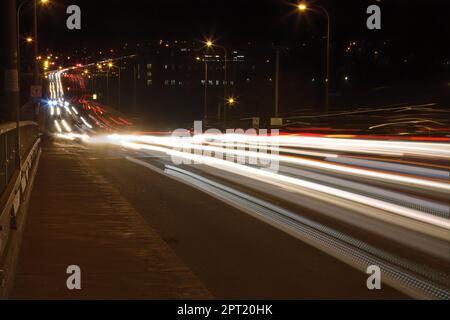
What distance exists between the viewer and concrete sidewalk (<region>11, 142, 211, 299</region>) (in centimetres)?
834

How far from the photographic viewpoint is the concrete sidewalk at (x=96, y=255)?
834 centimetres

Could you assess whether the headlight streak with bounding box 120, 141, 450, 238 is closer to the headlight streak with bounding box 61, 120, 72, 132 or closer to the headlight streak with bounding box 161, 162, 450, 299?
the headlight streak with bounding box 161, 162, 450, 299

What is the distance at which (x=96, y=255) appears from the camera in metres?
10.4

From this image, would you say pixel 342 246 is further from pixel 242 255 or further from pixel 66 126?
pixel 66 126

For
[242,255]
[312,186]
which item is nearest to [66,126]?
[312,186]

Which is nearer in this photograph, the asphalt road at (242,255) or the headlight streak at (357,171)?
the asphalt road at (242,255)

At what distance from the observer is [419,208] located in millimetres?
13766
